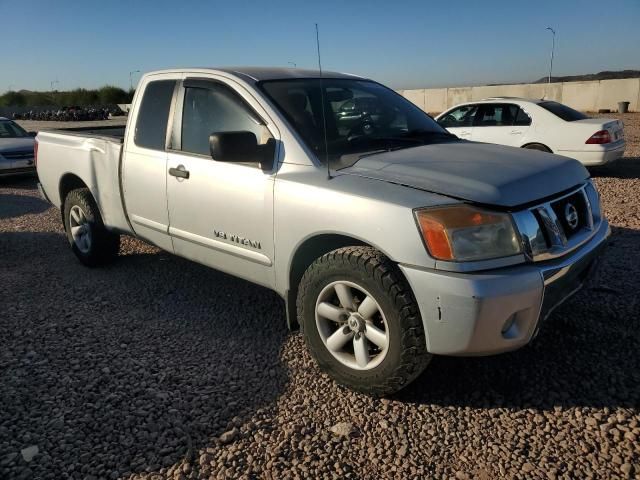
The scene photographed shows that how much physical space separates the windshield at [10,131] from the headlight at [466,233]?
12120mm

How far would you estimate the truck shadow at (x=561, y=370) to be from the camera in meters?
2.74

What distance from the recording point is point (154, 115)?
13.3 ft

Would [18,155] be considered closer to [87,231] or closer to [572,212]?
[87,231]

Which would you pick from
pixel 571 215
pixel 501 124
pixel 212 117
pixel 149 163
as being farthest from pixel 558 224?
pixel 501 124

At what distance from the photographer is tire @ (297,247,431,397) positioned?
248cm

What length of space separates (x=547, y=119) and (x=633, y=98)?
26.5 metres

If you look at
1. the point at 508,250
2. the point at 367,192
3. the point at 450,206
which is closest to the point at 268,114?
the point at 367,192

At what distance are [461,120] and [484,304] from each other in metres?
8.59

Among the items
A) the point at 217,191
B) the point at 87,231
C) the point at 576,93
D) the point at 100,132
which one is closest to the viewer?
the point at 217,191

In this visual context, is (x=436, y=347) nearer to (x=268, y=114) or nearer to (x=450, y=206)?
(x=450, y=206)

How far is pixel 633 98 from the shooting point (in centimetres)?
3023

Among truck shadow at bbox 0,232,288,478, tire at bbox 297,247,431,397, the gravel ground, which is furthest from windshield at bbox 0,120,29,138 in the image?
tire at bbox 297,247,431,397

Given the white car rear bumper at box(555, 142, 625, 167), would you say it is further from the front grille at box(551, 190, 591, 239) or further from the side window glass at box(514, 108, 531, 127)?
the front grille at box(551, 190, 591, 239)

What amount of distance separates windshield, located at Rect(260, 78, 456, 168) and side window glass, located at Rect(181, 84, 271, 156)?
20cm
